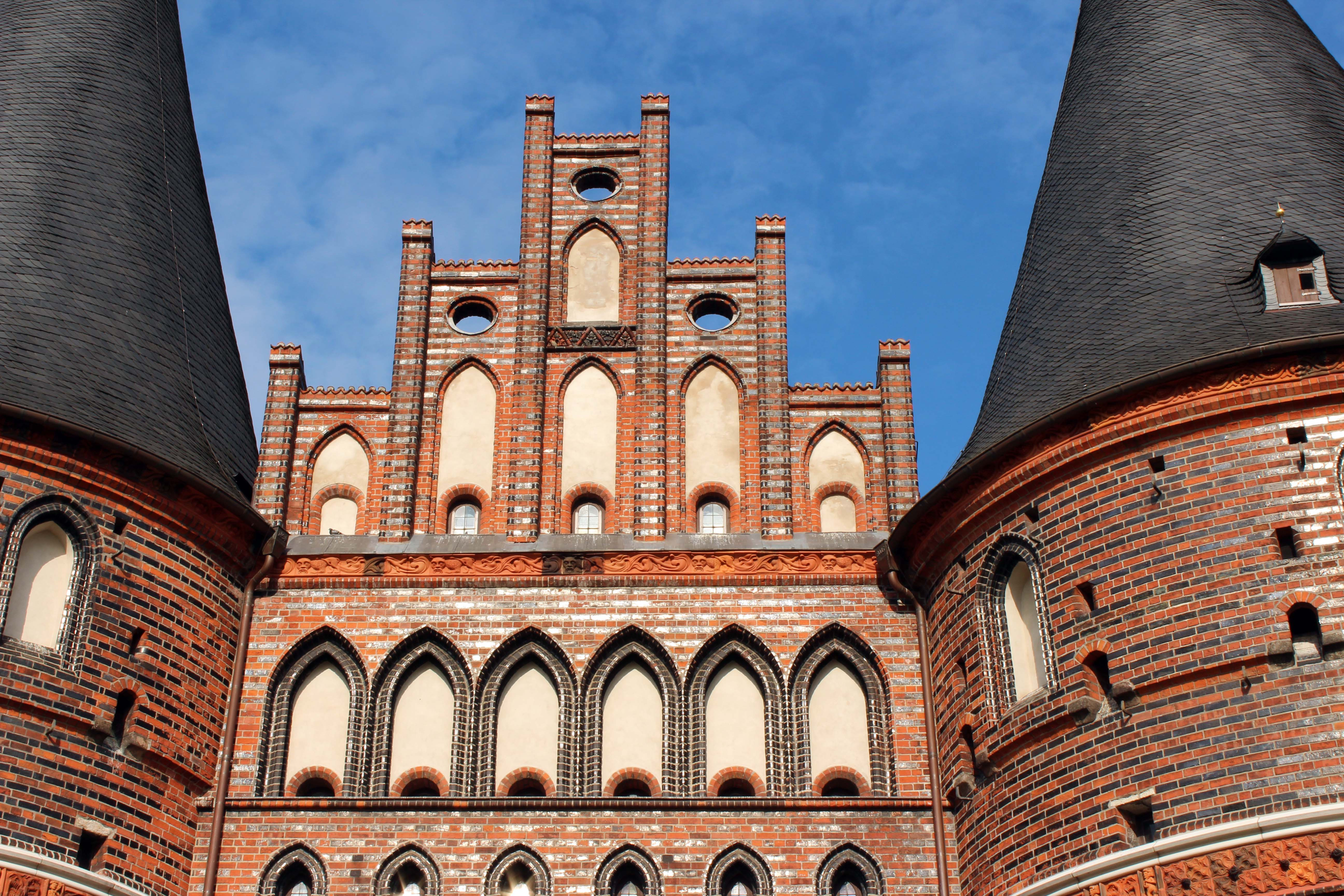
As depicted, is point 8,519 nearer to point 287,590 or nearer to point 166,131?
point 287,590

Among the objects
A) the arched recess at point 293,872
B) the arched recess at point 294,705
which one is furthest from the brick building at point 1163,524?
the arched recess at point 293,872

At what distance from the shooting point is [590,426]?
54.1ft

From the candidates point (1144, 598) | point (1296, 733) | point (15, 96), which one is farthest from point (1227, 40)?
point (15, 96)

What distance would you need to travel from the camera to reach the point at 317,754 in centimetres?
1499

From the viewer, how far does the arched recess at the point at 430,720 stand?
14.8 meters

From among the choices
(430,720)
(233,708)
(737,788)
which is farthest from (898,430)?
(233,708)

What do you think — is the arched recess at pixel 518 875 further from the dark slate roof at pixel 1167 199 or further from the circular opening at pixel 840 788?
the dark slate roof at pixel 1167 199

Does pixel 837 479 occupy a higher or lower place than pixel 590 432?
lower

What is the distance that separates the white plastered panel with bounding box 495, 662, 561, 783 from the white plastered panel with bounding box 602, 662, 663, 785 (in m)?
0.42

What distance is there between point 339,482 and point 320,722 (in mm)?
2285

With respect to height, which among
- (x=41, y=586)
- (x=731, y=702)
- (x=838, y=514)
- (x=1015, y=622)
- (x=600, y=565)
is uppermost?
(x=838, y=514)

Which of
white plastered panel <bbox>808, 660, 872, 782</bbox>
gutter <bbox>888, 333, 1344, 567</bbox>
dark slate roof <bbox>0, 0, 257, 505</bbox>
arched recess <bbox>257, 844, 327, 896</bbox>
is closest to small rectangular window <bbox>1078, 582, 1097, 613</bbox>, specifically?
gutter <bbox>888, 333, 1344, 567</bbox>

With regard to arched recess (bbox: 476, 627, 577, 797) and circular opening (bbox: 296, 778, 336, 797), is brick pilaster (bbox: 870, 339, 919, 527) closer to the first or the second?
arched recess (bbox: 476, 627, 577, 797)

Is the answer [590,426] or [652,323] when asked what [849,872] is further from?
[652,323]
